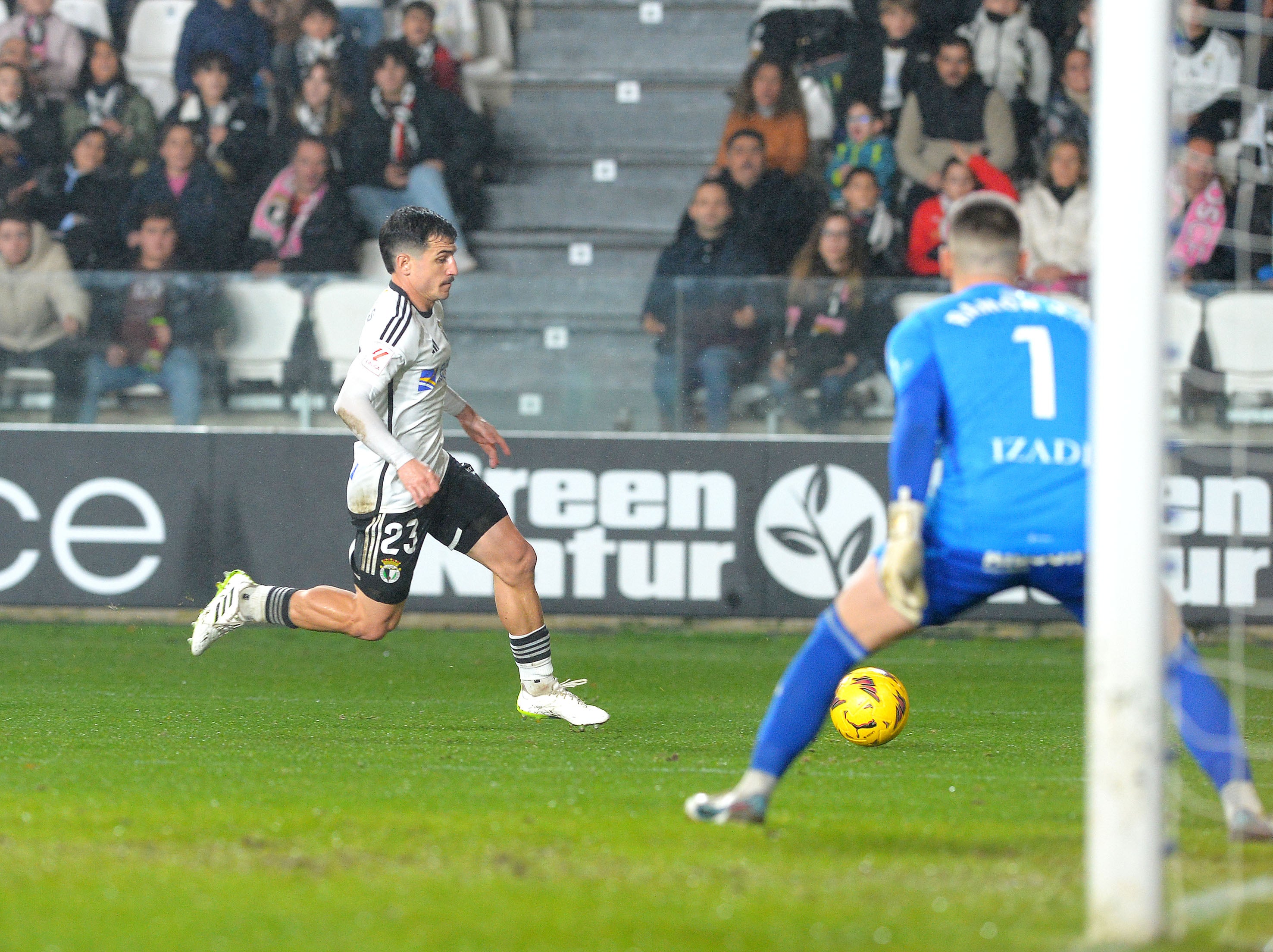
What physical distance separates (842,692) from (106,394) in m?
6.98

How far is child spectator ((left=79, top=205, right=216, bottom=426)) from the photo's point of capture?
1161cm

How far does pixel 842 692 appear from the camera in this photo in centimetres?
650

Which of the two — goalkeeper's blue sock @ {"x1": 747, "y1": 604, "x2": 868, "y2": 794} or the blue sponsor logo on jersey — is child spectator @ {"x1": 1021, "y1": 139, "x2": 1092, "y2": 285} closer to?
the blue sponsor logo on jersey

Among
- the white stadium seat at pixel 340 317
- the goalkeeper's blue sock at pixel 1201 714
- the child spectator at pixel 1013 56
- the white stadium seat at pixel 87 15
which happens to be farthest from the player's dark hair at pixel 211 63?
the goalkeeper's blue sock at pixel 1201 714

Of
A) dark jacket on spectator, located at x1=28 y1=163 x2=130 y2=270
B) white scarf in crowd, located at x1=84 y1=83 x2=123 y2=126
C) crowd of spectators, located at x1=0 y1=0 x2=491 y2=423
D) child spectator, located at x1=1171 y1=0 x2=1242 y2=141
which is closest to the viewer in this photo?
crowd of spectators, located at x1=0 y1=0 x2=491 y2=423

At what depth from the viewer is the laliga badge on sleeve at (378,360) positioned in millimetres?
6617

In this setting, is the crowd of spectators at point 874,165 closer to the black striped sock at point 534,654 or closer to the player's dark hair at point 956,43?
the player's dark hair at point 956,43

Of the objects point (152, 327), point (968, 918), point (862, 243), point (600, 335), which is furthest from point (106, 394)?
point (968, 918)

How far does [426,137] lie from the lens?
1414 centimetres

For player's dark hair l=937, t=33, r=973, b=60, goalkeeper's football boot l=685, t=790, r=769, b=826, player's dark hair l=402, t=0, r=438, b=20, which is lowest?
goalkeeper's football boot l=685, t=790, r=769, b=826

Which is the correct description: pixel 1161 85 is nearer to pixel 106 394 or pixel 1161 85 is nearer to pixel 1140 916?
pixel 1140 916

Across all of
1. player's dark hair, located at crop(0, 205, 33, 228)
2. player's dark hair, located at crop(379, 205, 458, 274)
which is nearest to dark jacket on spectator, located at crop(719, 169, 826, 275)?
player's dark hair, located at crop(0, 205, 33, 228)

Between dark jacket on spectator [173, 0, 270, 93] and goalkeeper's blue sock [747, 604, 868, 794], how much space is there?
11379 mm

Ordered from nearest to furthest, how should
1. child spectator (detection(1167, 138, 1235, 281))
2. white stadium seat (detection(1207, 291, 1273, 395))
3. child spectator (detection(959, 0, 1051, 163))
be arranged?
child spectator (detection(1167, 138, 1235, 281)) < white stadium seat (detection(1207, 291, 1273, 395)) < child spectator (detection(959, 0, 1051, 163))
